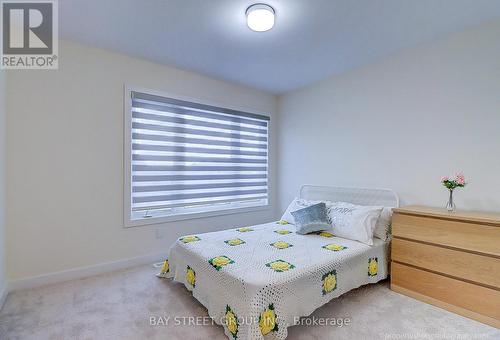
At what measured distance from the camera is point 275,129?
439 cm

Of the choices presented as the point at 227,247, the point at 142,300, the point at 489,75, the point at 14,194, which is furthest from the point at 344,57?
the point at 14,194

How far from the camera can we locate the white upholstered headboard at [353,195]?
9.64 feet

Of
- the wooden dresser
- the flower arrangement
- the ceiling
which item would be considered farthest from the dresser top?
the ceiling

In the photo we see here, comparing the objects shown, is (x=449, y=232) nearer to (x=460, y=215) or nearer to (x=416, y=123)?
(x=460, y=215)

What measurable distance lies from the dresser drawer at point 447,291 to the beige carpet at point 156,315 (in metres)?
0.08

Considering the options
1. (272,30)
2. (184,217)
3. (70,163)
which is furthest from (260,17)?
(184,217)

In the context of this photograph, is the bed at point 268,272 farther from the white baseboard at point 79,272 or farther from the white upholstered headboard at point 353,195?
the white baseboard at point 79,272

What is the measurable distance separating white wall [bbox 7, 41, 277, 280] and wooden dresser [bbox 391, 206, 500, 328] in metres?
2.72

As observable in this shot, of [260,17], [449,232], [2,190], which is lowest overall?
[449,232]

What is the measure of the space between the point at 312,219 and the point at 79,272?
2.53 meters

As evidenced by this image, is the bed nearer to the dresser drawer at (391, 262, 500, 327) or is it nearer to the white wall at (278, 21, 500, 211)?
the dresser drawer at (391, 262, 500, 327)

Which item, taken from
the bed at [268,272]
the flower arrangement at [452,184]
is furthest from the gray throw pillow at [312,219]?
the flower arrangement at [452,184]

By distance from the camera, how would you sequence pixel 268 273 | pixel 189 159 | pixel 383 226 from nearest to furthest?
1. pixel 268 273
2. pixel 383 226
3. pixel 189 159

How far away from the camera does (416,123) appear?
273 centimetres
